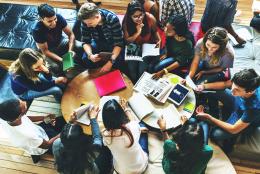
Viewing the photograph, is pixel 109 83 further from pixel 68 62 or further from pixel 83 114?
pixel 68 62

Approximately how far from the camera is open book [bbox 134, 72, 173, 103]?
3.19 m

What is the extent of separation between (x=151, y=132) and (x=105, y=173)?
70 centimetres

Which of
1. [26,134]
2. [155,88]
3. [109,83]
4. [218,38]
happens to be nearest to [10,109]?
[26,134]

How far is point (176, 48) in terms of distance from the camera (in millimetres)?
3684

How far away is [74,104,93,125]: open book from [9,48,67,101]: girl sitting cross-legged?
683 millimetres

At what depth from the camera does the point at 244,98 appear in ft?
9.55

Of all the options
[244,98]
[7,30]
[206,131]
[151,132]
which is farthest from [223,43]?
[7,30]

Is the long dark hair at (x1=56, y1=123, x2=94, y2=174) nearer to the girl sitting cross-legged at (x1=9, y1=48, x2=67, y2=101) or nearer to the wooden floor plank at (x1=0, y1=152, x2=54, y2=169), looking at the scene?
the wooden floor plank at (x1=0, y1=152, x2=54, y2=169)

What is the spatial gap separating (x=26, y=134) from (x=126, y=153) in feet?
3.32

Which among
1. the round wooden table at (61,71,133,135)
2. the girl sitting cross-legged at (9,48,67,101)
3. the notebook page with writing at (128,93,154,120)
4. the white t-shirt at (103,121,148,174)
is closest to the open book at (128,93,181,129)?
the notebook page with writing at (128,93,154,120)

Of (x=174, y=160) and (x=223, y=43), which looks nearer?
(x=174, y=160)

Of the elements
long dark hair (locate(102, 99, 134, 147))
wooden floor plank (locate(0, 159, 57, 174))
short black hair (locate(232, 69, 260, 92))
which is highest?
short black hair (locate(232, 69, 260, 92))

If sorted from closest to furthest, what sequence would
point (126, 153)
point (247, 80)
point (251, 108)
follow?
point (126, 153)
point (247, 80)
point (251, 108)

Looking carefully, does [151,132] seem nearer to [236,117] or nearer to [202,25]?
[236,117]
